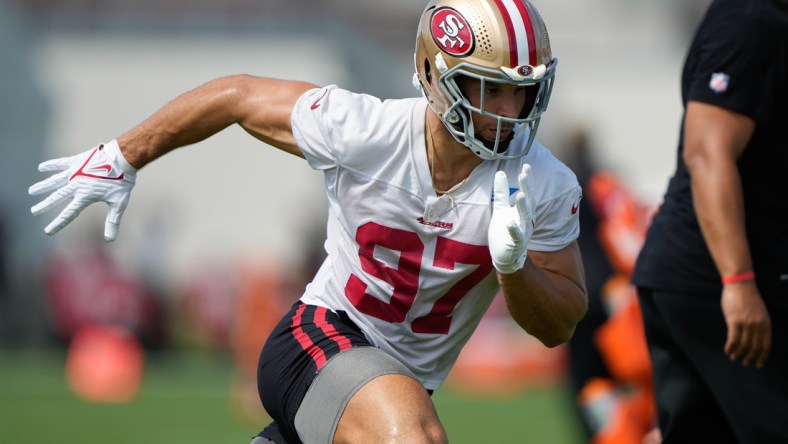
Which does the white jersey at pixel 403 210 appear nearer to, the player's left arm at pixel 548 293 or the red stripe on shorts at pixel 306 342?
the player's left arm at pixel 548 293

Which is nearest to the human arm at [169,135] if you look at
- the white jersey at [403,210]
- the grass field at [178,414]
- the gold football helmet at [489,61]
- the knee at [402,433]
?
the white jersey at [403,210]

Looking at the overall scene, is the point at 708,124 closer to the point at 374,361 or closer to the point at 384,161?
the point at 384,161

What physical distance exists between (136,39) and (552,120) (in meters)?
15.3

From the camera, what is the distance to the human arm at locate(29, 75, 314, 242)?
4086mm

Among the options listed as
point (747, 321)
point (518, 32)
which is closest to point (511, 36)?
point (518, 32)

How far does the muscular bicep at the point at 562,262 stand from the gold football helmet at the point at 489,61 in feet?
1.08

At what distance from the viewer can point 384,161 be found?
3932 mm

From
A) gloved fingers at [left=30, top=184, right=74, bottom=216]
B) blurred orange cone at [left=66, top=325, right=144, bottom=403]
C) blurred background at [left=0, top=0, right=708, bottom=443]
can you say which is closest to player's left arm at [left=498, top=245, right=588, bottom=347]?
gloved fingers at [left=30, top=184, right=74, bottom=216]

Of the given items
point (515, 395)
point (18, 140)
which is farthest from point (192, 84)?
point (515, 395)

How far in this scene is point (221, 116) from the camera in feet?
13.6

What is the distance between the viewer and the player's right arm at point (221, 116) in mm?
4070

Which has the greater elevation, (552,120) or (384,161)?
(384,161)

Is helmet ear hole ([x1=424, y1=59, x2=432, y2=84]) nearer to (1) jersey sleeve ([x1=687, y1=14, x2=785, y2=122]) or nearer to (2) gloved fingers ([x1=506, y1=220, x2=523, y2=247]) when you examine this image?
(2) gloved fingers ([x1=506, y1=220, x2=523, y2=247])

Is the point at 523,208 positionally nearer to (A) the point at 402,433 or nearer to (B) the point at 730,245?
(A) the point at 402,433
